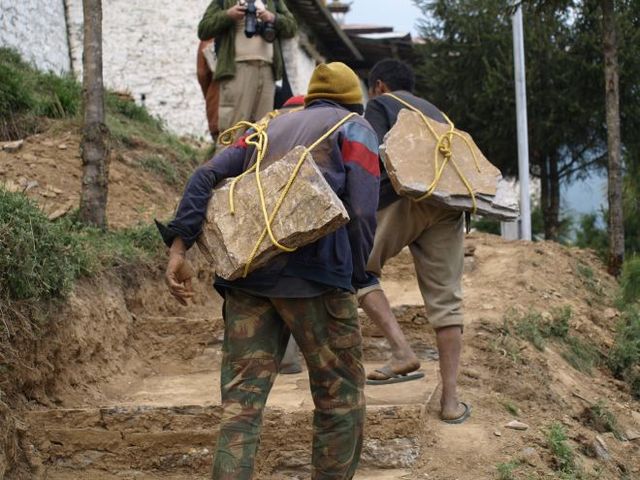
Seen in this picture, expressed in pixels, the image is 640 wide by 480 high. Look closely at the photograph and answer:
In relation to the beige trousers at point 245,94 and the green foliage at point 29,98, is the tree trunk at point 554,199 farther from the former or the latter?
the beige trousers at point 245,94

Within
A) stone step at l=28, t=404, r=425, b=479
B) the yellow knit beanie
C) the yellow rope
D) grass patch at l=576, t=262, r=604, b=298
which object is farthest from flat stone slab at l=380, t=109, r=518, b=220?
grass patch at l=576, t=262, r=604, b=298

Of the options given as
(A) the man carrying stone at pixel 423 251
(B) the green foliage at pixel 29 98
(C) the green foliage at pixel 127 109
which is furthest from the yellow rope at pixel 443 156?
(C) the green foliage at pixel 127 109

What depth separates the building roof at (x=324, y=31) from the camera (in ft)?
49.1

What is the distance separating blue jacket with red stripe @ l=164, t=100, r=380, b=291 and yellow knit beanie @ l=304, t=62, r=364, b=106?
0.24 feet

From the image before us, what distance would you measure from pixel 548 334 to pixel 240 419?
379cm

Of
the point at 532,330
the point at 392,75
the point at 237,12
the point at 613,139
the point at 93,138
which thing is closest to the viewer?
the point at 392,75

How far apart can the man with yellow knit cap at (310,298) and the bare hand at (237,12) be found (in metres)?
3.27

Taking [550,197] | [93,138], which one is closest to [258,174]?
[93,138]

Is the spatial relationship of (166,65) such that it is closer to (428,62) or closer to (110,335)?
(428,62)

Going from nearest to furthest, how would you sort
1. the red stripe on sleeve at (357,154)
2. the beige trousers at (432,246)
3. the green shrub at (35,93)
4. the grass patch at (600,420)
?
the red stripe on sleeve at (357,154) → the beige trousers at (432,246) → the grass patch at (600,420) → the green shrub at (35,93)

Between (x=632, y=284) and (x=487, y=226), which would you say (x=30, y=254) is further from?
(x=487, y=226)

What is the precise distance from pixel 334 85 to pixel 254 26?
3197mm

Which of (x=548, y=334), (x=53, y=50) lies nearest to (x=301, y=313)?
(x=548, y=334)

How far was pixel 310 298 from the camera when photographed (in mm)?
3607
